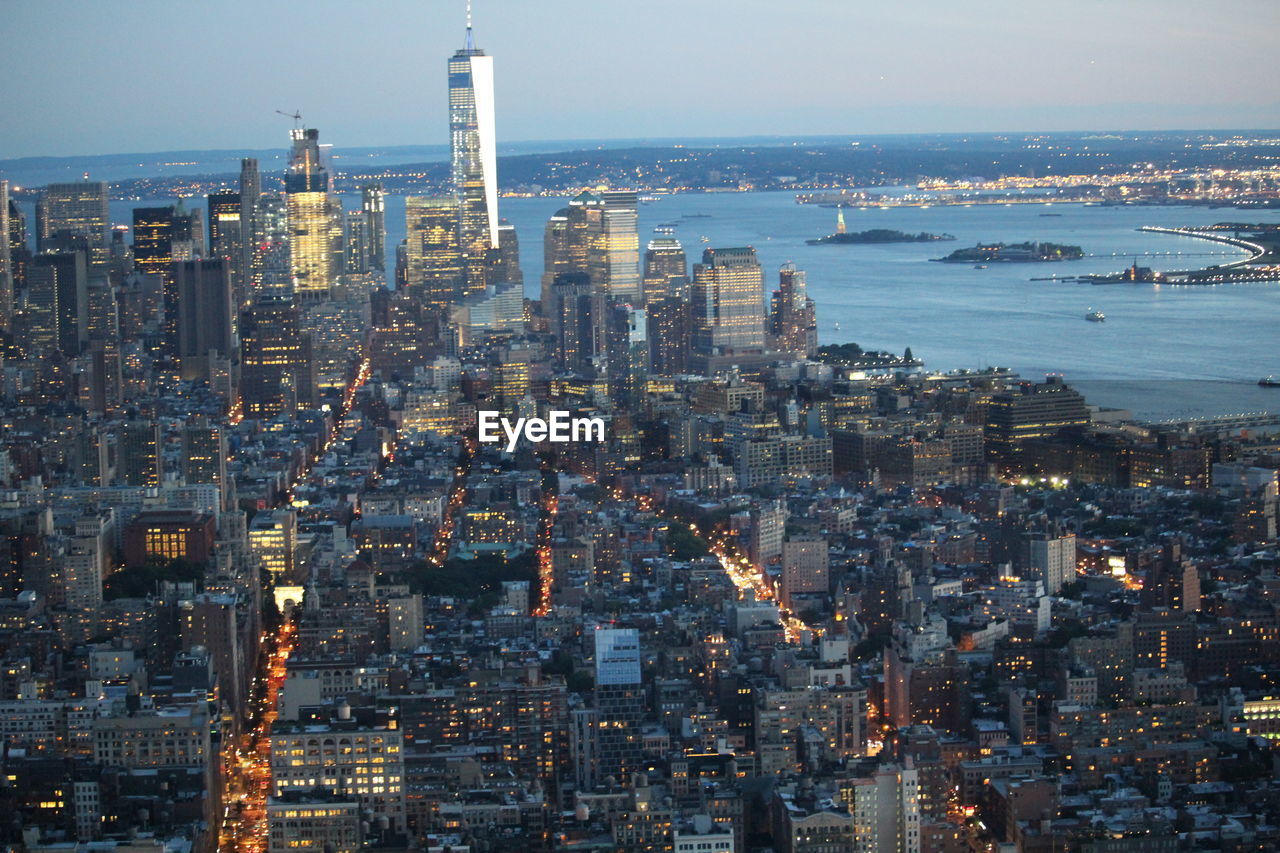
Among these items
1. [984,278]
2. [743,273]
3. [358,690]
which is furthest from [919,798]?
[984,278]

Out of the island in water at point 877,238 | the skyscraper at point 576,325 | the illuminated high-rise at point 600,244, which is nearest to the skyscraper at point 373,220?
the illuminated high-rise at point 600,244

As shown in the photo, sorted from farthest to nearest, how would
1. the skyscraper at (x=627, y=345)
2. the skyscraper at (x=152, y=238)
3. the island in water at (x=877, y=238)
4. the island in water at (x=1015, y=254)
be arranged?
the island in water at (x=877, y=238) → the island in water at (x=1015, y=254) → the skyscraper at (x=152, y=238) → the skyscraper at (x=627, y=345)

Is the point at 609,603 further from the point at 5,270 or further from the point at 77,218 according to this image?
the point at 77,218

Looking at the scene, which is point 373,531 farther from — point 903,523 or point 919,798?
point 919,798

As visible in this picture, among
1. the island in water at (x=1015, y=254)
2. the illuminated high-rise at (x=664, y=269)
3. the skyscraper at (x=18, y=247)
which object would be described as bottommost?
the island in water at (x=1015, y=254)

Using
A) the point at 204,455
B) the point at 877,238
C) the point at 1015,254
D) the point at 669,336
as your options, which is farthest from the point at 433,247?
the point at 204,455

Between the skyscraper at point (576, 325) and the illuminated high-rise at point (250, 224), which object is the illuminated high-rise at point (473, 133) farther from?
the skyscraper at point (576, 325)

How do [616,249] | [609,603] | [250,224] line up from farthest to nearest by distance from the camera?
1. [250,224]
2. [616,249]
3. [609,603]
